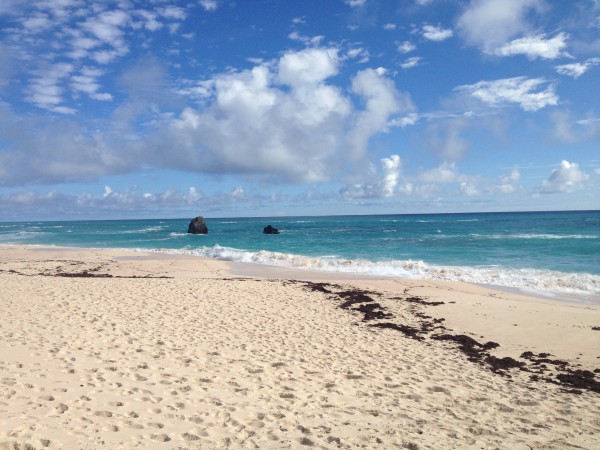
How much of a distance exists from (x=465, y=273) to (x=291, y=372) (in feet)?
59.5

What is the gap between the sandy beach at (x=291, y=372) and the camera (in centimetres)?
529

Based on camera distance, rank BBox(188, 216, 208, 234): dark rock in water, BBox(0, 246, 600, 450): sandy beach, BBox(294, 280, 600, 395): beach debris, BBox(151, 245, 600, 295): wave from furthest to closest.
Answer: BBox(188, 216, 208, 234): dark rock in water, BBox(151, 245, 600, 295): wave, BBox(294, 280, 600, 395): beach debris, BBox(0, 246, 600, 450): sandy beach

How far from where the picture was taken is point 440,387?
725 centimetres

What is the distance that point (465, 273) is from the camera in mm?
22859

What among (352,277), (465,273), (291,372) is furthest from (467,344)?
(465,273)

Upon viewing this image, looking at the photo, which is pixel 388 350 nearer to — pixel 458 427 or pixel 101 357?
pixel 458 427

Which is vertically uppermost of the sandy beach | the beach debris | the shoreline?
the sandy beach

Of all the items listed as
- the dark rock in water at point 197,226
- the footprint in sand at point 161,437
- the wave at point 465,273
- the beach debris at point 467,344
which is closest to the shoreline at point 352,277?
the wave at point 465,273

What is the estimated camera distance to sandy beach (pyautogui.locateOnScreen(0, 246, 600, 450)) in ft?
17.3

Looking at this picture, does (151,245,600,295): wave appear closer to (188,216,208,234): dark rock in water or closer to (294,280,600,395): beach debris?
(294,280,600,395): beach debris

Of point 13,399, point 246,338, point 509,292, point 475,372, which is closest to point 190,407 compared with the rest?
point 13,399

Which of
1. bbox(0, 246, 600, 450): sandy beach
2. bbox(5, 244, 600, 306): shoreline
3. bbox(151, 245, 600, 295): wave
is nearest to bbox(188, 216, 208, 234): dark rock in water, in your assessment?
bbox(151, 245, 600, 295): wave

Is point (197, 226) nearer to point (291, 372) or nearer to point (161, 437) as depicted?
point (291, 372)

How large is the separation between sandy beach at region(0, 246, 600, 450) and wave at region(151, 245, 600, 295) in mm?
4726
